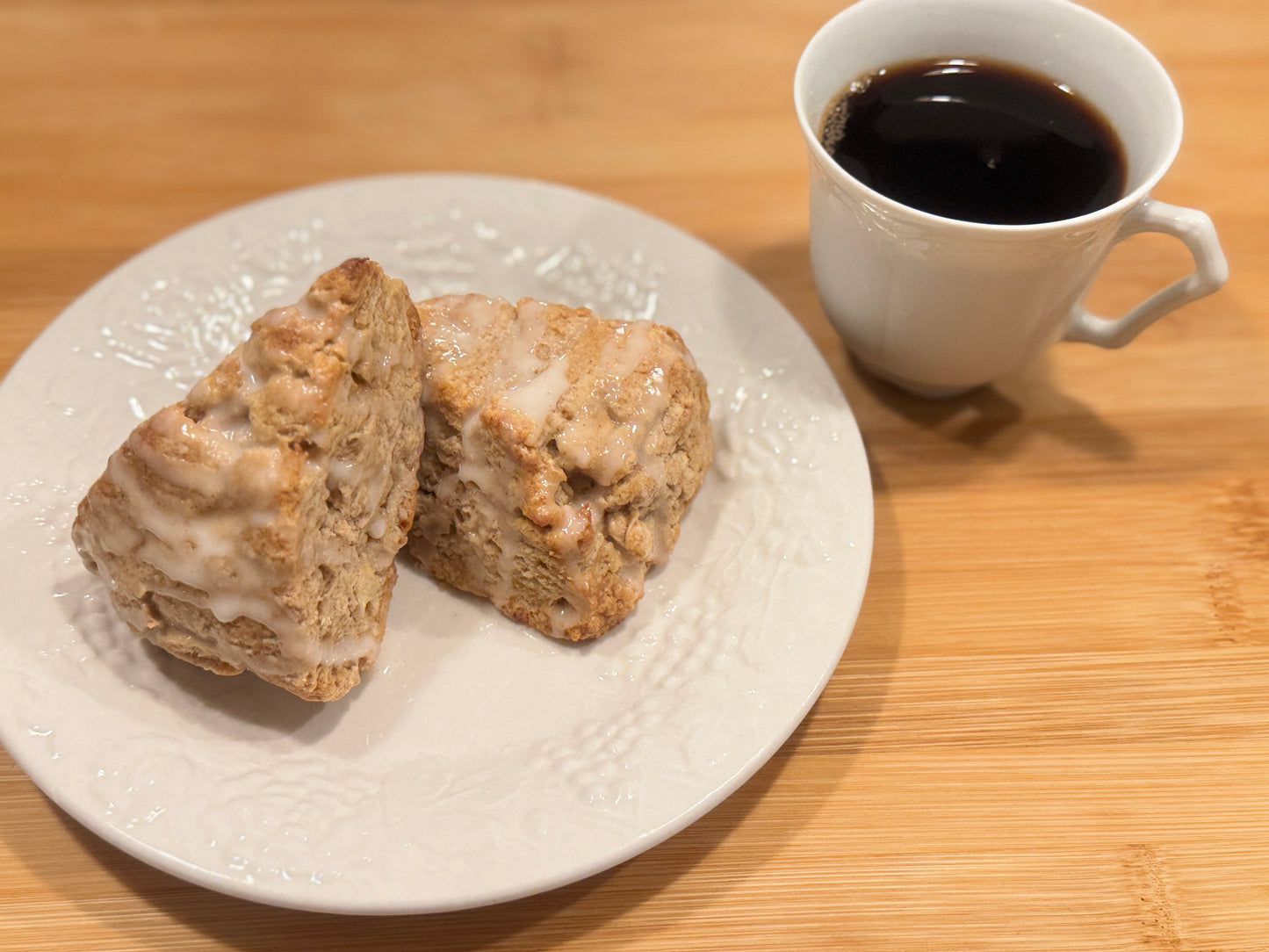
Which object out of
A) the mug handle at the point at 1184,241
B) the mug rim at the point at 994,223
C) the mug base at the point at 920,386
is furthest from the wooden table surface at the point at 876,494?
the mug rim at the point at 994,223

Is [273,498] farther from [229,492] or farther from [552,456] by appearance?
Answer: [552,456]

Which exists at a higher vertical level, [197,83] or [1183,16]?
[197,83]

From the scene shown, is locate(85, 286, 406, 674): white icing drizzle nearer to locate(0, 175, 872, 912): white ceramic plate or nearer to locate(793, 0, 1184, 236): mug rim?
locate(0, 175, 872, 912): white ceramic plate

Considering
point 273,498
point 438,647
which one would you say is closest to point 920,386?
point 438,647

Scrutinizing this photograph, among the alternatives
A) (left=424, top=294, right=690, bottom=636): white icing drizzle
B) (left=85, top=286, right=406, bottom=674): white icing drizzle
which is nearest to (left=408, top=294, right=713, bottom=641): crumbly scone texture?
(left=424, top=294, right=690, bottom=636): white icing drizzle

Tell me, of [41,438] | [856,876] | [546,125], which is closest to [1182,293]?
[856,876]

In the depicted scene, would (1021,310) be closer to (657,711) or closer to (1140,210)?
(1140,210)
